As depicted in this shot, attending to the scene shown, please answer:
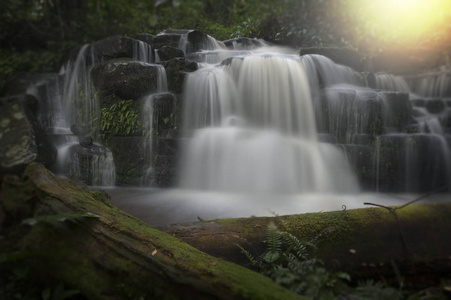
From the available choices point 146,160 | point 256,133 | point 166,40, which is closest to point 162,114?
point 146,160

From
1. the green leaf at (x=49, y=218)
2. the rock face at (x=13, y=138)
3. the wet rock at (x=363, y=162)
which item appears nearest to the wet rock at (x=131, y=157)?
the rock face at (x=13, y=138)

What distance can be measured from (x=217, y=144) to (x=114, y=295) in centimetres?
403

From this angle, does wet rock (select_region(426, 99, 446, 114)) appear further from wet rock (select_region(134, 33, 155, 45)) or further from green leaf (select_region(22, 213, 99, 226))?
green leaf (select_region(22, 213, 99, 226))

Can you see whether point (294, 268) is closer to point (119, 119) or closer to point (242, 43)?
point (242, 43)

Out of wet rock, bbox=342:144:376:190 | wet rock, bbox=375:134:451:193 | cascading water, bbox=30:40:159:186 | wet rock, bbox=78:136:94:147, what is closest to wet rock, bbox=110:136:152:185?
cascading water, bbox=30:40:159:186

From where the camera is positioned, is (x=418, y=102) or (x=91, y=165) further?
(x=418, y=102)

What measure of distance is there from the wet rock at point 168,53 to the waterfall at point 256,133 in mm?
764

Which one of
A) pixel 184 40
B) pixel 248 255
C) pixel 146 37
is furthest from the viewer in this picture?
pixel 184 40

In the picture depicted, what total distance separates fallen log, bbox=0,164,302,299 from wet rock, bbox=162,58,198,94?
4311 mm

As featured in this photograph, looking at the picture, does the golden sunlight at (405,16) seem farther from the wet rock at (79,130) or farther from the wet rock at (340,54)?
the wet rock at (79,130)

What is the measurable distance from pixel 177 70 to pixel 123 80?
4.76ft

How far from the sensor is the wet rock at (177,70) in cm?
548

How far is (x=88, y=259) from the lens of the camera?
1.46 metres

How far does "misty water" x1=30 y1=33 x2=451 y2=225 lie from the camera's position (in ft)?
15.4
